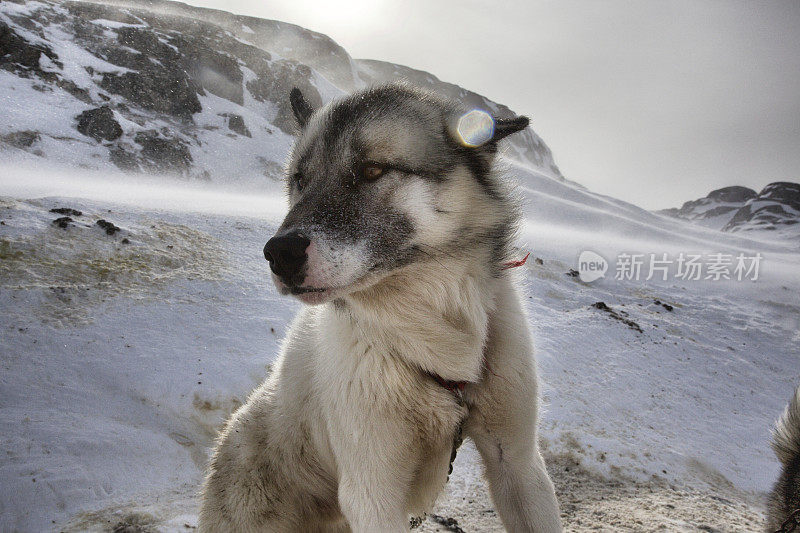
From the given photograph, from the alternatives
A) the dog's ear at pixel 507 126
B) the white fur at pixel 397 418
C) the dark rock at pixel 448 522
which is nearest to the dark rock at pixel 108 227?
the white fur at pixel 397 418

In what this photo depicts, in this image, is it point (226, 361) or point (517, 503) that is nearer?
point (517, 503)

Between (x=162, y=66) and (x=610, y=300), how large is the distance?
44560 mm

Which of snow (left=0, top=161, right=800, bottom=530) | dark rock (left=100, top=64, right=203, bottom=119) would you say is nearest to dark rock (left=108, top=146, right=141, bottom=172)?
dark rock (left=100, top=64, right=203, bottom=119)

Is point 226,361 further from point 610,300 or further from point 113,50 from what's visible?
point 113,50

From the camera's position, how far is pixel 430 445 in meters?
2.32

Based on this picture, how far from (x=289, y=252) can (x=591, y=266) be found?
13549 millimetres

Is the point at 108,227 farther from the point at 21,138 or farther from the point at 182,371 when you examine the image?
the point at 21,138

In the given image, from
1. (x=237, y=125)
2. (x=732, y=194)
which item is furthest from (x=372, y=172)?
(x=732, y=194)

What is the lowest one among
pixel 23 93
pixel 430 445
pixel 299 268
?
pixel 430 445

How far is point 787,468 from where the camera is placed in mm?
→ 2822

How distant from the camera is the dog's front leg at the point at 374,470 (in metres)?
2.09

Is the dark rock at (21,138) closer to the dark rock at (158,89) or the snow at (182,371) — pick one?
the dark rock at (158,89)

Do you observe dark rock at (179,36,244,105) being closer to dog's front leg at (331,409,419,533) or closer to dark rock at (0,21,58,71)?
dark rock at (0,21,58,71)

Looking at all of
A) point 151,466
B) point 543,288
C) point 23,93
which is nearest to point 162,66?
point 23,93
